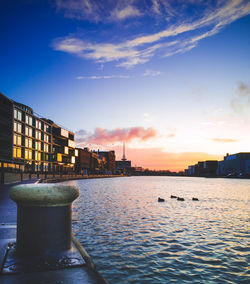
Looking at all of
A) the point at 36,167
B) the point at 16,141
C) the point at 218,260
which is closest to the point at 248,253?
the point at 218,260

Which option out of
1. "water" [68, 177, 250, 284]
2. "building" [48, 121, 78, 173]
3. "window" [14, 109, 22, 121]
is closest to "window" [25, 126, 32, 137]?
"window" [14, 109, 22, 121]

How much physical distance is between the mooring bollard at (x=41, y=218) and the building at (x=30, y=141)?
45.9 meters

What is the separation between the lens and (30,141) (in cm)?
8712

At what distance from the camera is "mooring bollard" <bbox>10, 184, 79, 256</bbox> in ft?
15.5

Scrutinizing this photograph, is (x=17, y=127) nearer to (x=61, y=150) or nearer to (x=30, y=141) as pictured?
(x=30, y=141)

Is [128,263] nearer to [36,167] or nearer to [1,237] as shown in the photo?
[1,237]

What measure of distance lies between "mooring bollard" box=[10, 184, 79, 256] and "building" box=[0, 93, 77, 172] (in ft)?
151

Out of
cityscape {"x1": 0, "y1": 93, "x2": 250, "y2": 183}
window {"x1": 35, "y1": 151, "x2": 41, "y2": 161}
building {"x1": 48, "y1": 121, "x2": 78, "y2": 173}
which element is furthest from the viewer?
building {"x1": 48, "y1": 121, "x2": 78, "y2": 173}

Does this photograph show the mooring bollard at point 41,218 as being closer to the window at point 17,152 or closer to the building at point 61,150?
the window at point 17,152

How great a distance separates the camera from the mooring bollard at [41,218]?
472cm

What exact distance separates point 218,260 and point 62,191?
7.22 metres

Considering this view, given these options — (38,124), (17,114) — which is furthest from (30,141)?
(17,114)

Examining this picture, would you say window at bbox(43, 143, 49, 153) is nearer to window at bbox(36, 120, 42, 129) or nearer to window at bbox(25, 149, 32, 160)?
window at bbox(36, 120, 42, 129)

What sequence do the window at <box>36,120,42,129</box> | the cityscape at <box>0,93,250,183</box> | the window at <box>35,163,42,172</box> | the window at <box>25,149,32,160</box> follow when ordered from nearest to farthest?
the cityscape at <box>0,93,250,183</box> → the window at <box>25,149,32,160</box> → the window at <box>35,163,42,172</box> → the window at <box>36,120,42,129</box>
